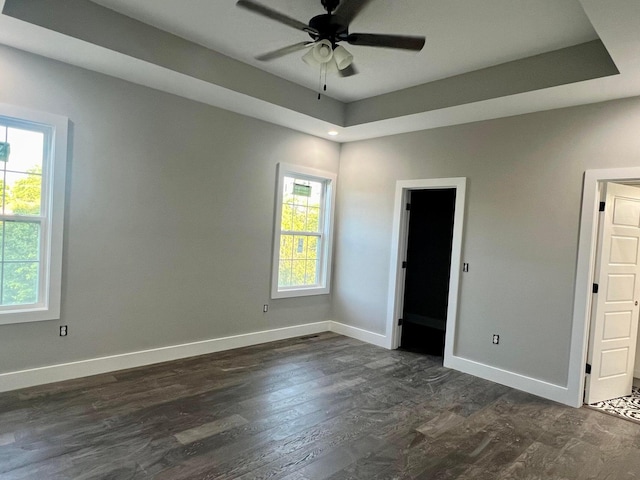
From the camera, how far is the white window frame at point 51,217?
10.7ft

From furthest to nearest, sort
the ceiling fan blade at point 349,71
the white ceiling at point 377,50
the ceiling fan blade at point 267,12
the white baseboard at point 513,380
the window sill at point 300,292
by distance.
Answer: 1. the window sill at point 300,292
2. the white baseboard at point 513,380
3. the ceiling fan blade at point 349,71
4. the white ceiling at point 377,50
5. the ceiling fan blade at point 267,12

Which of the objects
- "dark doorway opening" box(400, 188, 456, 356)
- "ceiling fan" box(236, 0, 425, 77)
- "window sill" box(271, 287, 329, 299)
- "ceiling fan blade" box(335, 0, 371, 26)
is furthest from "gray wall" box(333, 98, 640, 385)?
"ceiling fan blade" box(335, 0, 371, 26)

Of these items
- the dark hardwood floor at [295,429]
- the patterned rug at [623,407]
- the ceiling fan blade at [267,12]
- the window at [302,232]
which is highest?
the ceiling fan blade at [267,12]

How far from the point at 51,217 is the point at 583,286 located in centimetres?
465

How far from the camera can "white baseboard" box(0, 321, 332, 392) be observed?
3.21 m

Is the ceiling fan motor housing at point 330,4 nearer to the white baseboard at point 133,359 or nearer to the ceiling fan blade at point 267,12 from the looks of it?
the ceiling fan blade at point 267,12

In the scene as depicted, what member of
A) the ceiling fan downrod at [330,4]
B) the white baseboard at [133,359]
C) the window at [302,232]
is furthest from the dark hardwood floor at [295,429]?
the ceiling fan downrod at [330,4]

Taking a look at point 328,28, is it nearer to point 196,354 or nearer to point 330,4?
point 330,4

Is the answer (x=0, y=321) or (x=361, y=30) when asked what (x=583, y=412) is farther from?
(x=0, y=321)

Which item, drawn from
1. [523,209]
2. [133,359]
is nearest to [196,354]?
[133,359]

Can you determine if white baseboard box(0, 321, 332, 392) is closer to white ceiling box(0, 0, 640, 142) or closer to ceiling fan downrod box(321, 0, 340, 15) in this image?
white ceiling box(0, 0, 640, 142)

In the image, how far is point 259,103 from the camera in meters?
4.07

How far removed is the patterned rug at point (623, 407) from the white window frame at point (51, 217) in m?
4.81

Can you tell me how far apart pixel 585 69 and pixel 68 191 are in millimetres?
4335
